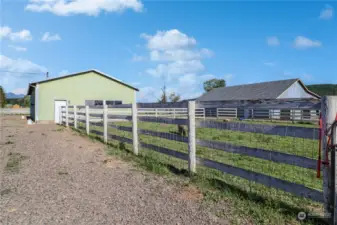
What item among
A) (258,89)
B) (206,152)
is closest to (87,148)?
(206,152)

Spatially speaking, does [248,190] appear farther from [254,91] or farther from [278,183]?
[254,91]

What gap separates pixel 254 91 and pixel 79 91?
2230 cm

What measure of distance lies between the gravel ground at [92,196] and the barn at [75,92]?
50.2 ft

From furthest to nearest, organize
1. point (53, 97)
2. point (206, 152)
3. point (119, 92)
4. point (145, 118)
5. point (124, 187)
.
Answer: point (119, 92) → point (53, 97) → point (206, 152) → point (145, 118) → point (124, 187)

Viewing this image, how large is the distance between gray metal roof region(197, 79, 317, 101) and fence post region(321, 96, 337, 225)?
92.0ft

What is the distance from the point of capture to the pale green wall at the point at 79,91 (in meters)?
19.9

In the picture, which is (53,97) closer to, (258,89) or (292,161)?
(292,161)

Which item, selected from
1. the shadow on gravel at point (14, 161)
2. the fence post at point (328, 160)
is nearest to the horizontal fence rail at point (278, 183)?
the fence post at point (328, 160)

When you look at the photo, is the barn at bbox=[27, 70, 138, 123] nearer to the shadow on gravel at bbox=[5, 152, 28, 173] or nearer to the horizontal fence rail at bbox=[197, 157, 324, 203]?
the shadow on gravel at bbox=[5, 152, 28, 173]

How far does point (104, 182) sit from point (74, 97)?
18152 mm

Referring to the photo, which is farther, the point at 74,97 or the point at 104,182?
the point at 74,97

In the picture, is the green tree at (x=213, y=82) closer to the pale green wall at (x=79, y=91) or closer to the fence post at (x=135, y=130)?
the pale green wall at (x=79, y=91)

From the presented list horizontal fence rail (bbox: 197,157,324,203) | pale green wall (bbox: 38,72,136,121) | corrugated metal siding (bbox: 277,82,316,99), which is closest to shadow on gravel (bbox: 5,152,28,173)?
horizontal fence rail (bbox: 197,157,324,203)

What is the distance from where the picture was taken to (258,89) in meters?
33.3
